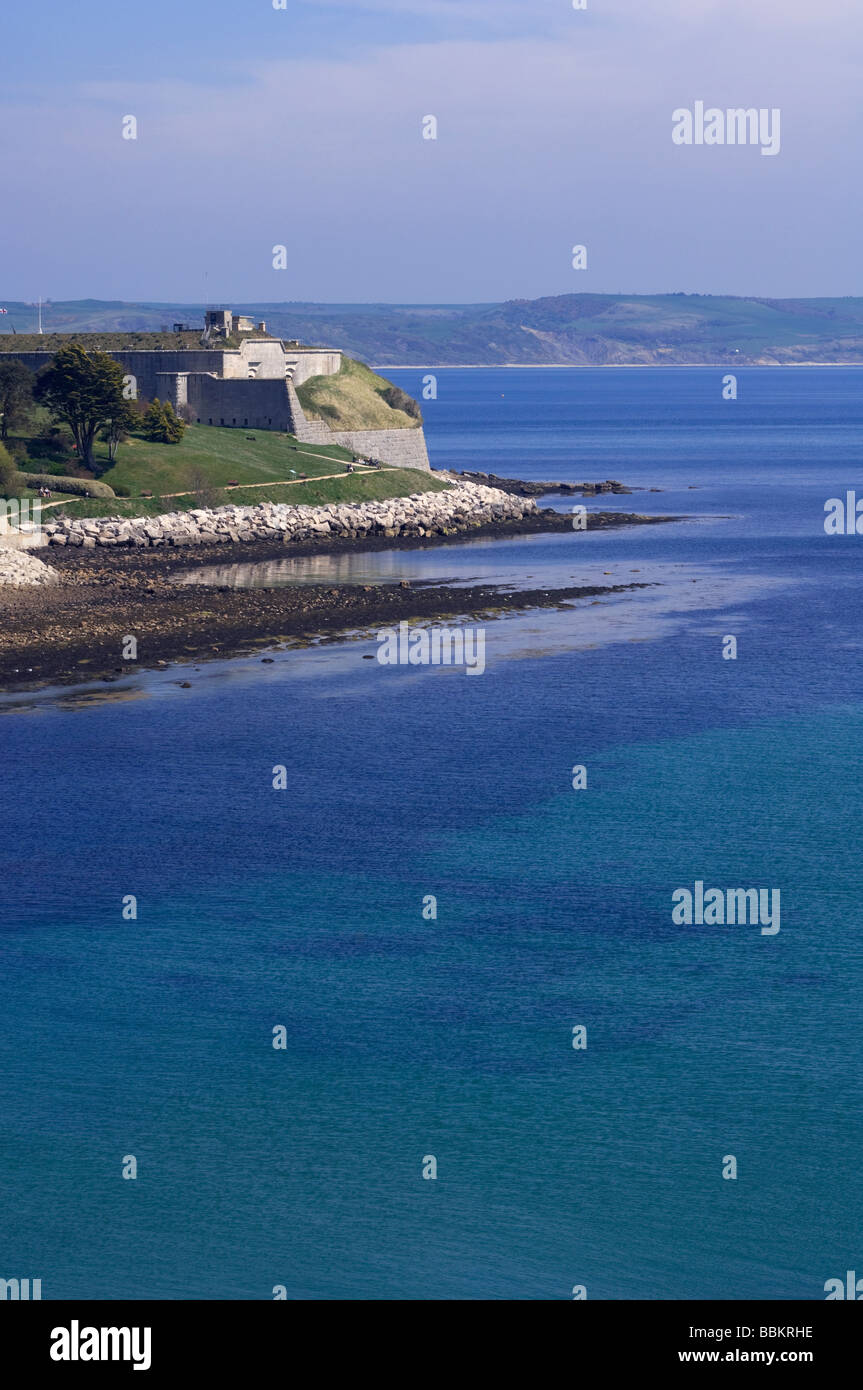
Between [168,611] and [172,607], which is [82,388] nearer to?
[172,607]

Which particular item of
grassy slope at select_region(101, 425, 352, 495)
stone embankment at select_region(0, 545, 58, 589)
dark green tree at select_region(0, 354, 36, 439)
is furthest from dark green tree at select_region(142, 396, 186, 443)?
stone embankment at select_region(0, 545, 58, 589)

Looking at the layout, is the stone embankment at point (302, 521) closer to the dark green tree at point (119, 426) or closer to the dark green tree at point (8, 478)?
the dark green tree at point (8, 478)

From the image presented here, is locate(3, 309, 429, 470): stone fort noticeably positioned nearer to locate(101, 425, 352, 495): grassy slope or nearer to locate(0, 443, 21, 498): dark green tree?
locate(101, 425, 352, 495): grassy slope

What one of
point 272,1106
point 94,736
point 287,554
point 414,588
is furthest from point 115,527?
point 272,1106

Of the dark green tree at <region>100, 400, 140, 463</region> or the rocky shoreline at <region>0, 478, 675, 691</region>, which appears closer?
the rocky shoreline at <region>0, 478, 675, 691</region>

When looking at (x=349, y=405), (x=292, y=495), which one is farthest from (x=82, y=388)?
(x=349, y=405)

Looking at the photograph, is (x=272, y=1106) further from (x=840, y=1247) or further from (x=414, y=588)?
(x=414, y=588)
